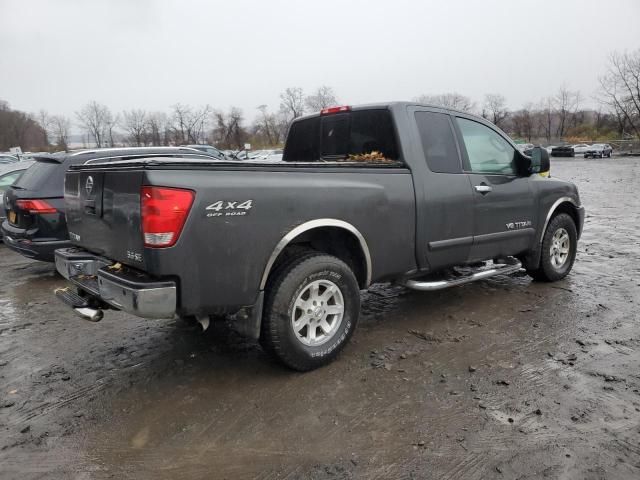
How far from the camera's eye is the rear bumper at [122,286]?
287 cm

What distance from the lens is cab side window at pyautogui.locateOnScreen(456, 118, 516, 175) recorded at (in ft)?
15.7

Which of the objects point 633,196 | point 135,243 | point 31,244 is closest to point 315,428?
point 135,243

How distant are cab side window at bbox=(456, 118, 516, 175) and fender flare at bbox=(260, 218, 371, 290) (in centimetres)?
163

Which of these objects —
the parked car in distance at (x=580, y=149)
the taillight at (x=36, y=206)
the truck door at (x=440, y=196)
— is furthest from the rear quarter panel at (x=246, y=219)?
the parked car in distance at (x=580, y=149)

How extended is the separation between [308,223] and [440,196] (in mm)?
1482

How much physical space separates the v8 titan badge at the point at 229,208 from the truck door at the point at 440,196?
1.68m

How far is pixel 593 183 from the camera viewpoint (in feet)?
66.7

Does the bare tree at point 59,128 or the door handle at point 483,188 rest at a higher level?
the bare tree at point 59,128

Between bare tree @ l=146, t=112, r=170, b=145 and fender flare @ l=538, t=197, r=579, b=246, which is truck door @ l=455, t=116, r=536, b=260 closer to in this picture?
fender flare @ l=538, t=197, r=579, b=246

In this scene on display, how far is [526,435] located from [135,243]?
8.53 ft

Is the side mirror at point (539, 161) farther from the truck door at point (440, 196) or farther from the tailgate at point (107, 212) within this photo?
the tailgate at point (107, 212)

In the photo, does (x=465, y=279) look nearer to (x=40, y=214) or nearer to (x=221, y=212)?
(x=221, y=212)

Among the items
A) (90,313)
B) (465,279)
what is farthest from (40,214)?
(465,279)

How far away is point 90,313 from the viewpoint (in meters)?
3.43
